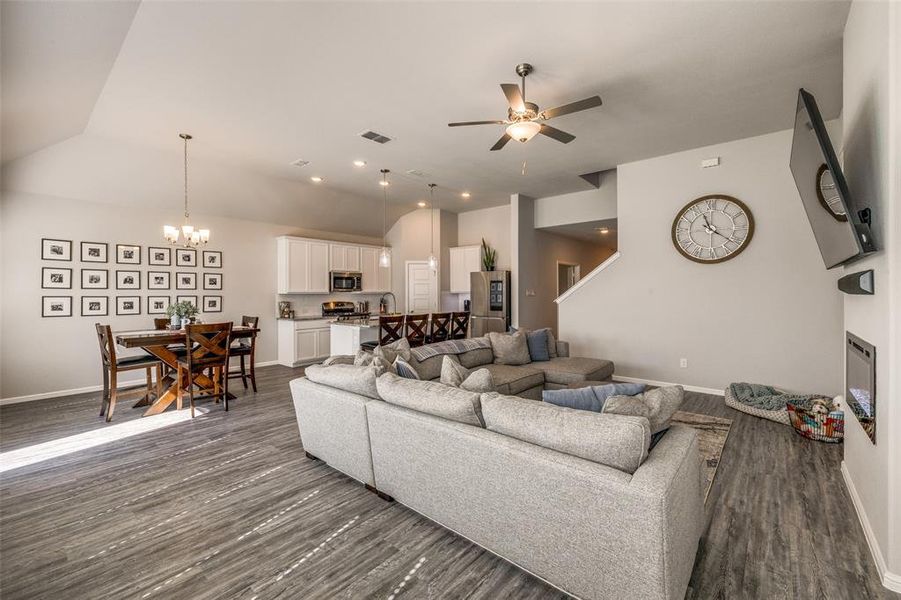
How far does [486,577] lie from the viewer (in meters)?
1.82

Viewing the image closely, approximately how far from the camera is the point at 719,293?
16.0ft

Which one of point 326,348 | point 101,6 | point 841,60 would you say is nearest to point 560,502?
point 101,6

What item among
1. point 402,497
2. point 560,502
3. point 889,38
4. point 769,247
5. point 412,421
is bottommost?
point 402,497

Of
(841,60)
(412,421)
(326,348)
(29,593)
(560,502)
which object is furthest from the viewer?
(326,348)

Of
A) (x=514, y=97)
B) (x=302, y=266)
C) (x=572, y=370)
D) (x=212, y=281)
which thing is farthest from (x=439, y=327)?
(x=212, y=281)

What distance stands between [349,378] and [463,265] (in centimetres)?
617

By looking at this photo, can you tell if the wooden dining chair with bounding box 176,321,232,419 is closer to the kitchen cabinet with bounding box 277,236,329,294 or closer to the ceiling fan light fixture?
the kitchen cabinet with bounding box 277,236,329,294

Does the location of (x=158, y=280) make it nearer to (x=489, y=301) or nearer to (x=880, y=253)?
(x=489, y=301)

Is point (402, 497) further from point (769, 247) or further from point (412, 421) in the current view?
point (769, 247)

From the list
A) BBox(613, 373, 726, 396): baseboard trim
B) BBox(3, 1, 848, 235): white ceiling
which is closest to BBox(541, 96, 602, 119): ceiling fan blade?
BBox(3, 1, 848, 235): white ceiling

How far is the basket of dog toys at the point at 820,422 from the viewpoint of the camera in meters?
3.29

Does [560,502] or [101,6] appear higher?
[101,6]

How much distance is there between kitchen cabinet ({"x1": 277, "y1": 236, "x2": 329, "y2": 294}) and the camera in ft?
23.3

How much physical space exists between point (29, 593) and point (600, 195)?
7.53 m
